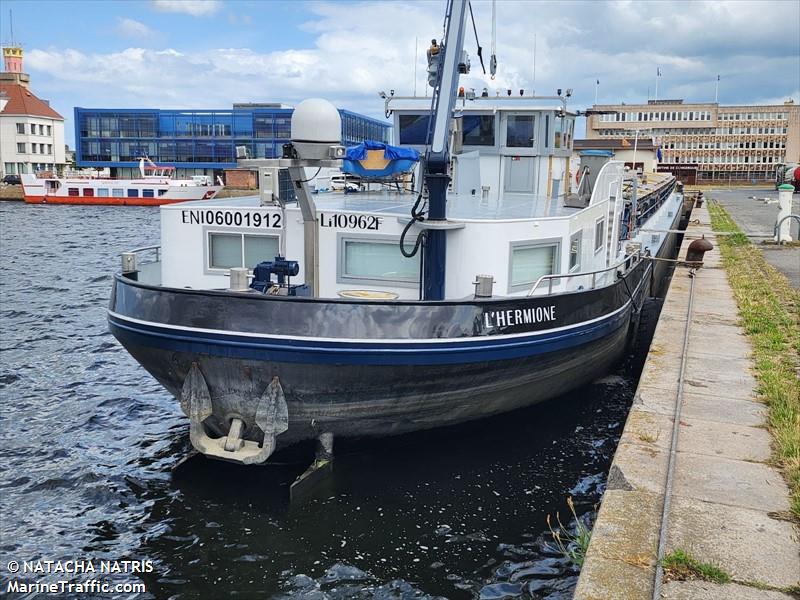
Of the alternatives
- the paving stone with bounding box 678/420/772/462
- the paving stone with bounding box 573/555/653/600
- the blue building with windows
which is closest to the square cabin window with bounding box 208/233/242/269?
the paving stone with bounding box 678/420/772/462

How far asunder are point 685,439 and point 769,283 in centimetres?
1060

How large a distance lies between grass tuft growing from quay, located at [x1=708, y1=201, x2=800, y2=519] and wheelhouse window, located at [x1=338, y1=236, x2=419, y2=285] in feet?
15.6

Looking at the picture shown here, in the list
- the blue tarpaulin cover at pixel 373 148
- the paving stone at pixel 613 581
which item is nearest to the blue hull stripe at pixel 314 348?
the blue tarpaulin cover at pixel 373 148

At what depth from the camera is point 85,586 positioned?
7.64 meters

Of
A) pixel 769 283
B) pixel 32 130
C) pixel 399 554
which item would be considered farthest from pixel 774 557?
pixel 32 130

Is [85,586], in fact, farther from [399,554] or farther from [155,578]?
[399,554]

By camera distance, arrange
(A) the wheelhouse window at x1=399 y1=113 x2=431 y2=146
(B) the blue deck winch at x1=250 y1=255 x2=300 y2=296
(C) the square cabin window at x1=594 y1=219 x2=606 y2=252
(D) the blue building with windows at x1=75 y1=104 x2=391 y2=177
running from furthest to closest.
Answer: (D) the blue building with windows at x1=75 y1=104 x2=391 y2=177 → (A) the wheelhouse window at x1=399 y1=113 x2=431 y2=146 → (C) the square cabin window at x1=594 y1=219 x2=606 y2=252 → (B) the blue deck winch at x1=250 y1=255 x2=300 y2=296

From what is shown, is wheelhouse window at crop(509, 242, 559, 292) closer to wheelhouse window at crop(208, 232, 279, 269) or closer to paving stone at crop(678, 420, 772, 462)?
paving stone at crop(678, 420, 772, 462)

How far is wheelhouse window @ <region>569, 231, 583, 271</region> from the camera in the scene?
1178 cm

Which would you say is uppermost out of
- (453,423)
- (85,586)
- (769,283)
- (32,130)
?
(32,130)

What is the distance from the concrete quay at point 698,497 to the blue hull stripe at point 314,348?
1.87 m

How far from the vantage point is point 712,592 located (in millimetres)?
5113

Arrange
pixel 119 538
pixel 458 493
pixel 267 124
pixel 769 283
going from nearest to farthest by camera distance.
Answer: pixel 119 538
pixel 458 493
pixel 769 283
pixel 267 124

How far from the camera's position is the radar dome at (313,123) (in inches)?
361
